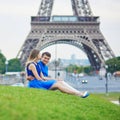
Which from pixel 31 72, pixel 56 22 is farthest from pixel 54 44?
pixel 31 72

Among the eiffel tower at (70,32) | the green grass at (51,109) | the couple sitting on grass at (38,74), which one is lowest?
the green grass at (51,109)

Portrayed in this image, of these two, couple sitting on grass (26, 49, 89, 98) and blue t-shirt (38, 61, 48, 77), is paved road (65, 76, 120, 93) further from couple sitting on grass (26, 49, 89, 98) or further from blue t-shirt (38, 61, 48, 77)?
couple sitting on grass (26, 49, 89, 98)

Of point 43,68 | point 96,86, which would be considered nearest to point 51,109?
point 43,68

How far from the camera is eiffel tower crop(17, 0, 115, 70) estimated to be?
66.4 m

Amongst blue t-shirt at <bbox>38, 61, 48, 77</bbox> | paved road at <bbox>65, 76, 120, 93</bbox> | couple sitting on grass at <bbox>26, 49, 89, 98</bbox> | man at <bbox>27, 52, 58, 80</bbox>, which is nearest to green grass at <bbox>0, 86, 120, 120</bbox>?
couple sitting on grass at <bbox>26, 49, 89, 98</bbox>

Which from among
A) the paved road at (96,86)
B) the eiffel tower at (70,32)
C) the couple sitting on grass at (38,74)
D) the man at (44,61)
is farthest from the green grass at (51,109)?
the eiffel tower at (70,32)

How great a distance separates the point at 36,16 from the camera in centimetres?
6831

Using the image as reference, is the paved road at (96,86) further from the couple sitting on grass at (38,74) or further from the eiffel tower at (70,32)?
the couple sitting on grass at (38,74)

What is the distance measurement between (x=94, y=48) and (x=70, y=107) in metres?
59.1

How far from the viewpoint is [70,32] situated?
68000 mm

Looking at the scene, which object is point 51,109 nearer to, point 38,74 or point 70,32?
point 38,74

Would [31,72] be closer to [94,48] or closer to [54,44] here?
[94,48]

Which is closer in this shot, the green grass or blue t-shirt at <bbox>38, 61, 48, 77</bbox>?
the green grass

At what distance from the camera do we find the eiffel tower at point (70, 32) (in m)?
66.4
